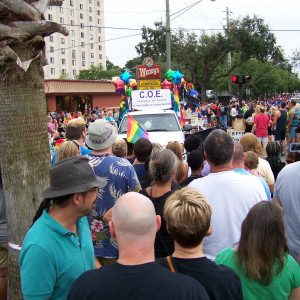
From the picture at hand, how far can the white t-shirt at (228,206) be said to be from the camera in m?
2.86

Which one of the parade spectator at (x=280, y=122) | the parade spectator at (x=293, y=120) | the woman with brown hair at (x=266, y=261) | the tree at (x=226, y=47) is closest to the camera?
the woman with brown hair at (x=266, y=261)

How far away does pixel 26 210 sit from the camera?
3359 mm

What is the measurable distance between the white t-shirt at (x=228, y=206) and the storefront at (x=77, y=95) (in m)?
35.0

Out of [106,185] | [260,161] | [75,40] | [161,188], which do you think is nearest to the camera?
[161,188]

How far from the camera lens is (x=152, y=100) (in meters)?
11.9

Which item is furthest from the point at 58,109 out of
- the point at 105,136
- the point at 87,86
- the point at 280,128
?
the point at 105,136

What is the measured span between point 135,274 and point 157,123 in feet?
26.4

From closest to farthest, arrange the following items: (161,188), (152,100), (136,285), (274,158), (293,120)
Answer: (136,285), (161,188), (274,158), (152,100), (293,120)

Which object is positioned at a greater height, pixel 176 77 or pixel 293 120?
pixel 176 77

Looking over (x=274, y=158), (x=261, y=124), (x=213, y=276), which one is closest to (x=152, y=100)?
(x=261, y=124)

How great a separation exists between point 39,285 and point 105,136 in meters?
1.78

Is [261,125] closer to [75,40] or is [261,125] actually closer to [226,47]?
[226,47]

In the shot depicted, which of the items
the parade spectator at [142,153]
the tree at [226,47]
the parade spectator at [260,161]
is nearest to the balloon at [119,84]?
the parade spectator at [260,161]

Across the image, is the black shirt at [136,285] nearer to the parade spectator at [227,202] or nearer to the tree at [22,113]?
the parade spectator at [227,202]
